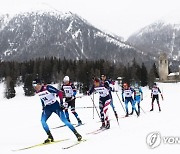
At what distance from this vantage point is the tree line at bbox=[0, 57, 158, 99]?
4286 inches

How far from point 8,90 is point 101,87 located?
9581 cm

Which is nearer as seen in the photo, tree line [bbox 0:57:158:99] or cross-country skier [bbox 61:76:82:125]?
cross-country skier [bbox 61:76:82:125]

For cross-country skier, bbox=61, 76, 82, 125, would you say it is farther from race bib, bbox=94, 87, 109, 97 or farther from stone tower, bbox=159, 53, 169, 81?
stone tower, bbox=159, 53, 169, 81

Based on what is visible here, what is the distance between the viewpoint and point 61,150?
10805 mm

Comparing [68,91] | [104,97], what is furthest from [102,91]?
[68,91]

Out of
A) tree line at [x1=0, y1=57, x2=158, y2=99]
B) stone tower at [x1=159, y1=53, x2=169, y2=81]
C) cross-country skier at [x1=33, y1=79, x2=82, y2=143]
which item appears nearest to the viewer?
cross-country skier at [x1=33, y1=79, x2=82, y2=143]

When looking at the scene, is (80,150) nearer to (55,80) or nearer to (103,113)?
(103,113)

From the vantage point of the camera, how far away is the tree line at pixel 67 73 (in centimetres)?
10888

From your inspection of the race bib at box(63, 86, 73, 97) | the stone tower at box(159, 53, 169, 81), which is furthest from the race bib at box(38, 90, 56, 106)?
the stone tower at box(159, 53, 169, 81)

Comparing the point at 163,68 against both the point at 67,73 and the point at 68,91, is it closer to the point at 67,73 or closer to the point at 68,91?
the point at 67,73

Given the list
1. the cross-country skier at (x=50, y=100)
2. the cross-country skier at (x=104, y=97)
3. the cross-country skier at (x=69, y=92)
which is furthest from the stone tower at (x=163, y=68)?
the cross-country skier at (x=50, y=100)

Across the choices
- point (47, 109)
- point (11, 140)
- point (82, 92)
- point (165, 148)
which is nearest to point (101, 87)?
point (47, 109)

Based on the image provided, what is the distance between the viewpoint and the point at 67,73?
122 metres

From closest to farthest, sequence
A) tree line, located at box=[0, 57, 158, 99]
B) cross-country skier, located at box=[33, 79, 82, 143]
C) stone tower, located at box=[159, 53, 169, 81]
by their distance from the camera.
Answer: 1. cross-country skier, located at box=[33, 79, 82, 143]
2. tree line, located at box=[0, 57, 158, 99]
3. stone tower, located at box=[159, 53, 169, 81]
